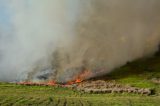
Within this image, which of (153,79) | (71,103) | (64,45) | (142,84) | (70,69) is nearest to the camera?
(71,103)

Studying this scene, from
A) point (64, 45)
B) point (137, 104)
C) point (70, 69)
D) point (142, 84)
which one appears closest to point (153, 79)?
point (142, 84)

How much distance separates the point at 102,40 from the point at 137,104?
4657 cm

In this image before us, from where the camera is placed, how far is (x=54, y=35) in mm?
93812

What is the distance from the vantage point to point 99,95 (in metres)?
59.0

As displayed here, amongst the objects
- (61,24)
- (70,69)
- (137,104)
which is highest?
(61,24)

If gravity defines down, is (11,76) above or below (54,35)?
below

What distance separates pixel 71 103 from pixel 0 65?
4398 cm

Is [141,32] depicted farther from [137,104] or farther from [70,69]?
[137,104]

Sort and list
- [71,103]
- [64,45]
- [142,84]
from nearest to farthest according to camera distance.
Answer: [71,103], [142,84], [64,45]

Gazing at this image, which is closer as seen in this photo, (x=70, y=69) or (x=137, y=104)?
(x=137, y=104)

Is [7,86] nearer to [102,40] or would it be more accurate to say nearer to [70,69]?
[70,69]

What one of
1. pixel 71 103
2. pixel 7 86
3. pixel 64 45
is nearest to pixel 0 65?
pixel 64 45

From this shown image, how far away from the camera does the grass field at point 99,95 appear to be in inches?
1823

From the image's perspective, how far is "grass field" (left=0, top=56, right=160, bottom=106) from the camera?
4631cm
